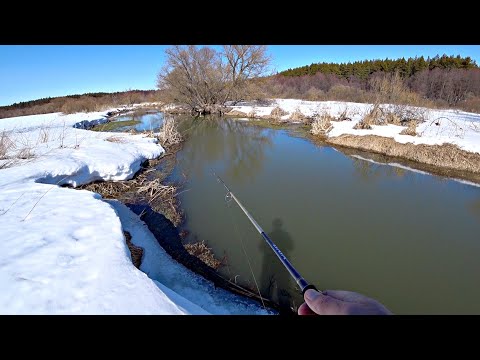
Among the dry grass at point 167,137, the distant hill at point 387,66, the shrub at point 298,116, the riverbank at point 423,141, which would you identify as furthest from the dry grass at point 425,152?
the distant hill at point 387,66

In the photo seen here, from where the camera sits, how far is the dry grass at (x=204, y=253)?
13.8 ft

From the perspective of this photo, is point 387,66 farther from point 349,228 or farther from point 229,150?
point 349,228

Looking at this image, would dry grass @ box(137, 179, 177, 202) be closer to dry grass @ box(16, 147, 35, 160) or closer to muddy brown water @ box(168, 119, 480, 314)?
muddy brown water @ box(168, 119, 480, 314)

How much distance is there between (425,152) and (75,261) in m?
11.0

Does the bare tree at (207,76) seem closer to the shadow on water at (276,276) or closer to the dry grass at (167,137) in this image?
the dry grass at (167,137)

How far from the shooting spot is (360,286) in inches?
148

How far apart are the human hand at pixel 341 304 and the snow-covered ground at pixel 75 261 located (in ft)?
3.86

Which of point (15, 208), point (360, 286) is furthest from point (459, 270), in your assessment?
point (15, 208)

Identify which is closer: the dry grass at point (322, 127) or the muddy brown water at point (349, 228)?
the muddy brown water at point (349, 228)

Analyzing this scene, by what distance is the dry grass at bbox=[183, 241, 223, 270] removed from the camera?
13.8 ft

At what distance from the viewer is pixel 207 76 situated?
976 inches
